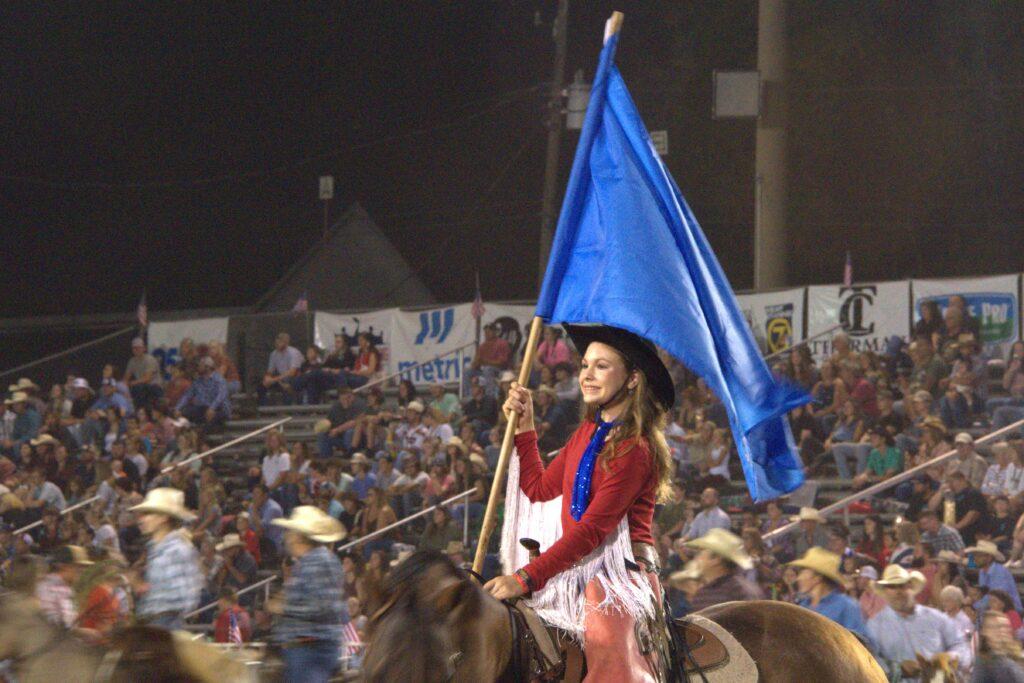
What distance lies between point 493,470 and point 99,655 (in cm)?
1098

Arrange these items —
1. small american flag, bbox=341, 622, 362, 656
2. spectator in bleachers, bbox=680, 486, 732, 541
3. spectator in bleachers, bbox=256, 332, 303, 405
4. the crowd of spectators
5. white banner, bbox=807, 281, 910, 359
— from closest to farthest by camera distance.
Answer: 1. the crowd of spectators
2. small american flag, bbox=341, 622, 362, 656
3. spectator in bleachers, bbox=680, 486, 732, 541
4. white banner, bbox=807, 281, 910, 359
5. spectator in bleachers, bbox=256, 332, 303, 405

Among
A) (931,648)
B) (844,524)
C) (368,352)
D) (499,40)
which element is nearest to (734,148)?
(499,40)

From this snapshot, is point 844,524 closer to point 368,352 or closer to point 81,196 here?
point 368,352

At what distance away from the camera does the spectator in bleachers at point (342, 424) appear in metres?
19.5

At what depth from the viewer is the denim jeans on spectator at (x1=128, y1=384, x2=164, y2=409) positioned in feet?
74.0

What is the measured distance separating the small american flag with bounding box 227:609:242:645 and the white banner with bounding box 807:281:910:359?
783 centimetres

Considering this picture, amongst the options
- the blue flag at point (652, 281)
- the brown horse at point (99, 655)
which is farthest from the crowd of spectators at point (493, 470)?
the blue flag at point (652, 281)

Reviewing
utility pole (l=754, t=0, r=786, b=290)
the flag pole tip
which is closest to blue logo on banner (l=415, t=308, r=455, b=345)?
utility pole (l=754, t=0, r=786, b=290)

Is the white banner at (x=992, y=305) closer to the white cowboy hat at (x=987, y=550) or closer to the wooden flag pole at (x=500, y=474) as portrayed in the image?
the white cowboy hat at (x=987, y=550)

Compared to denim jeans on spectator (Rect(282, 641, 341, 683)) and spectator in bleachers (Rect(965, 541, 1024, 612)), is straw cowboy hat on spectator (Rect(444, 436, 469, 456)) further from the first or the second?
denim jeans on spectator (Rect(282, 641, 341, 683))

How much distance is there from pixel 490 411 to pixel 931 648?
30.9 feet

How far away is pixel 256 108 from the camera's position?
32844 millimetres

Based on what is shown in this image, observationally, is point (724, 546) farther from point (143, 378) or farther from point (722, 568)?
point (143, 378)

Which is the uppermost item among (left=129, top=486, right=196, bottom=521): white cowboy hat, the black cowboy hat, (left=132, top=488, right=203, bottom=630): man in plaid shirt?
the black cowboy hat
